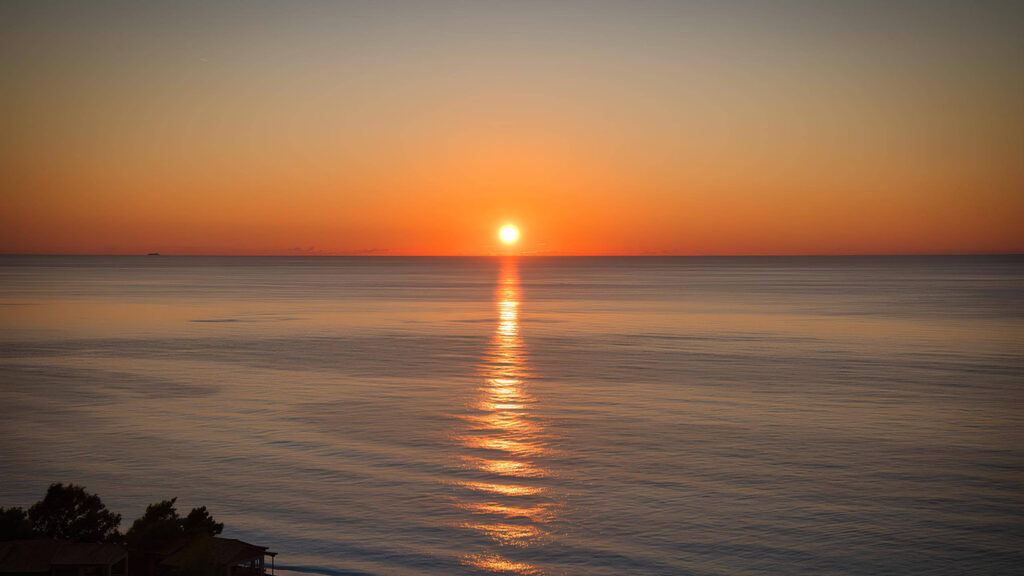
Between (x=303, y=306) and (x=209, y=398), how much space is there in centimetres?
6150

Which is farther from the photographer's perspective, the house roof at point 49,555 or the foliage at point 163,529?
the foliage at point 163,529

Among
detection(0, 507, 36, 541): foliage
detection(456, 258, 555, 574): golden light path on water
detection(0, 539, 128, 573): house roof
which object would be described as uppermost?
detection(456, 258, 555, 574): golden light path on water

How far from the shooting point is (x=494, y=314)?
282 ft

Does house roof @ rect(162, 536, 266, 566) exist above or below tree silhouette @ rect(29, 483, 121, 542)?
below

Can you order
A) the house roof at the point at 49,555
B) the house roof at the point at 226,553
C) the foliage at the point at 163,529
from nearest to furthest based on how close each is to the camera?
the house roof at the point at 49,555 → the house roof at the point at 226,553 → the foliage at the point at 163,529

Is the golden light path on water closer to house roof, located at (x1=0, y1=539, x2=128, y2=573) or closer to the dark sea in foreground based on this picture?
the dark sea in foreground

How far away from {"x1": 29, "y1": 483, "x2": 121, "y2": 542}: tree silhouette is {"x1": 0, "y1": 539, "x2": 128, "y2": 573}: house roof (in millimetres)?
2453

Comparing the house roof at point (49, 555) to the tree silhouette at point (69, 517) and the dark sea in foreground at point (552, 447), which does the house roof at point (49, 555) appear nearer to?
A: the tree silhouette at point (69, 517)

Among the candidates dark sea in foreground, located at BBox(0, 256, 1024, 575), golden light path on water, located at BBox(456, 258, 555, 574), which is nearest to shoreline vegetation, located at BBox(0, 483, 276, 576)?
dark sea in foreground, located at BBox(0, 256, 1024, 575)

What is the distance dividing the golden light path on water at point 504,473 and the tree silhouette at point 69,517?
7.40 meters

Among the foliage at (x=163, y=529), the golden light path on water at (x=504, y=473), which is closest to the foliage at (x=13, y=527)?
the foliage at (x=163, y=529)

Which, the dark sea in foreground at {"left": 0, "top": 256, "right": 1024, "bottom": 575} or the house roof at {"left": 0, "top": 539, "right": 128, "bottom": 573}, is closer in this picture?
the house roof at {"left": 0, "top": 539, "right": 128, "bottom": 573}

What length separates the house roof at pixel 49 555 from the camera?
14.8 meters

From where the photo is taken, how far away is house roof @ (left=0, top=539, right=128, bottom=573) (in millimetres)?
14828
